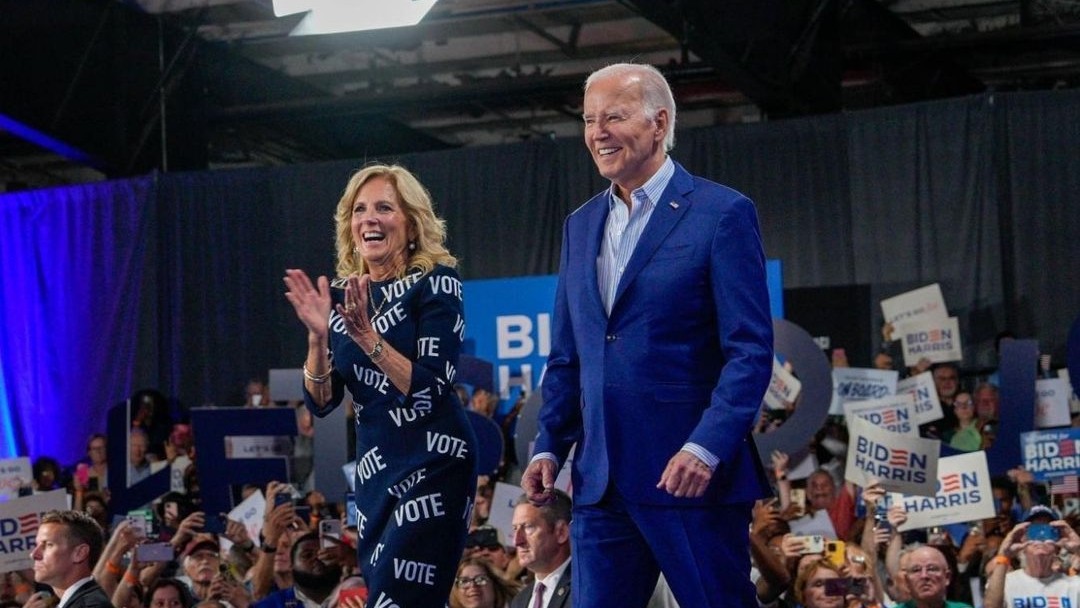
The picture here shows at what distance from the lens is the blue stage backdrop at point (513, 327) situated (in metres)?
11.2

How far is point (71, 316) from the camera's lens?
12836mm

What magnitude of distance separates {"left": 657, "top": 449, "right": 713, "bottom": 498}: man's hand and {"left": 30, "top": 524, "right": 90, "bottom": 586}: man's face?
3.12 metres

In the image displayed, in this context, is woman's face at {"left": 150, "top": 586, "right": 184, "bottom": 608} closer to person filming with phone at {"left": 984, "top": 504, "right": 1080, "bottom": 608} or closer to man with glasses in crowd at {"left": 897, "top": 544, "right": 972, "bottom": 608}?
man with glasses in crowd at {"left": 897, "top": 544, "right": 972, "bottom": 608}

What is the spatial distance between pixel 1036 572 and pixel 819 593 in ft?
3.69

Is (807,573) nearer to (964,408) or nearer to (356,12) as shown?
(964,408)

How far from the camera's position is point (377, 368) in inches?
126

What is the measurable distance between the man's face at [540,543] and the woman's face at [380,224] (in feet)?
4.55

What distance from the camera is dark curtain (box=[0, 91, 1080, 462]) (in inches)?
421

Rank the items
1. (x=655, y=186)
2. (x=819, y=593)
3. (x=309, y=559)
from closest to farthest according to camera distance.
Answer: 1. (x=655, y=186)
2. (x=819, y=593)
3. (x=309, y=559)

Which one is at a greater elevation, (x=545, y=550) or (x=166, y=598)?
(x=545, y=550)

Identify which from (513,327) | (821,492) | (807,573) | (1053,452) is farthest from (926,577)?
(513,327)

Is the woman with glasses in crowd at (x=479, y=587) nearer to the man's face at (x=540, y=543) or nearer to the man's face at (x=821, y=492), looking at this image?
the man's face at (x=540, y=543)

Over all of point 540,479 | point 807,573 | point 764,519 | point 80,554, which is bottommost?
point 807,573

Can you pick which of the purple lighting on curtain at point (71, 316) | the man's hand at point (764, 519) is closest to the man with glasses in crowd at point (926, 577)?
the man's hand at point (764, 519)
